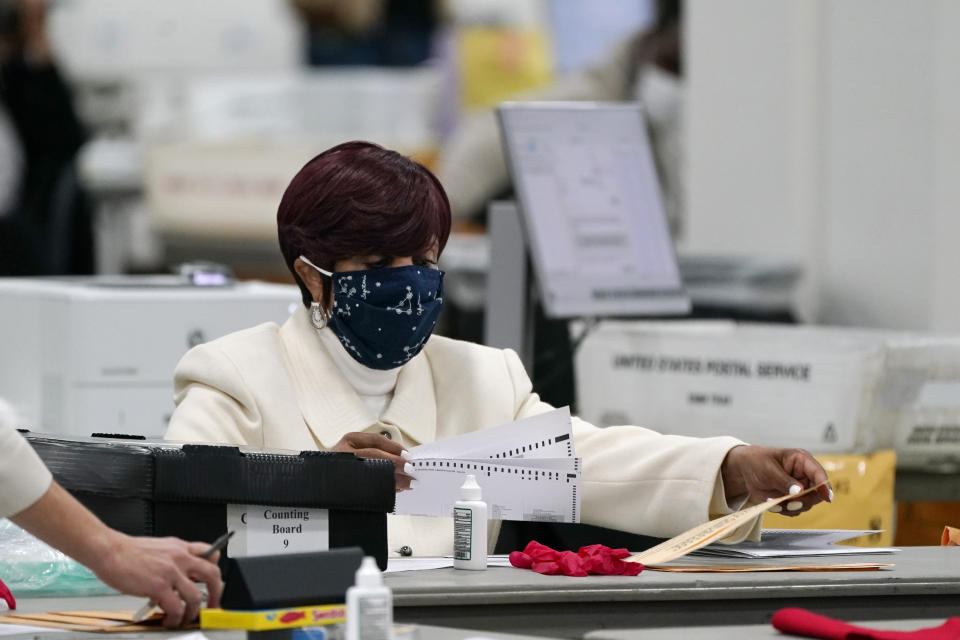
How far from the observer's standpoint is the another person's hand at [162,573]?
7.39 ft

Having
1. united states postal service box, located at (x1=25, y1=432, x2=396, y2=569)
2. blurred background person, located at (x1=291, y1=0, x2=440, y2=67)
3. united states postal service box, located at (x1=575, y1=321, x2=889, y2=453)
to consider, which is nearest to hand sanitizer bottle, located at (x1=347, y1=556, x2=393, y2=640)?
united states postal service box, located at (x1=25, y1=432, x2=396, y2=569)

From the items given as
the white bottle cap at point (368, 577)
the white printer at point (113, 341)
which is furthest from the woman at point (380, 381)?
the white printer at point (113, 341)

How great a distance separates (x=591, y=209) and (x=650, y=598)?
7.73ft

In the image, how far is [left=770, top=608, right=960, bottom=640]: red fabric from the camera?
222 cm

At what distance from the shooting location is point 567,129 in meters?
4.77

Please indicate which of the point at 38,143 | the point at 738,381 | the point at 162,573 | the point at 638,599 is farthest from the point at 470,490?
the point at 38,143

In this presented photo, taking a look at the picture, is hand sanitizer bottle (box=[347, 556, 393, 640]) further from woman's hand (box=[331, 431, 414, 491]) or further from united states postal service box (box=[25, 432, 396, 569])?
woman's hand (box=[331, 431, 414, 491])

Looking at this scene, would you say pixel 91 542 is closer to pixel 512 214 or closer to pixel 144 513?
pixel 144 513

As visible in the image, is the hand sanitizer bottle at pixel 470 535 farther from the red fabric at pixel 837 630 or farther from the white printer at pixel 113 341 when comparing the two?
the white printer at pixel 113 341

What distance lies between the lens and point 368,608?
199cm

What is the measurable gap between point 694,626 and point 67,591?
35.2 inches

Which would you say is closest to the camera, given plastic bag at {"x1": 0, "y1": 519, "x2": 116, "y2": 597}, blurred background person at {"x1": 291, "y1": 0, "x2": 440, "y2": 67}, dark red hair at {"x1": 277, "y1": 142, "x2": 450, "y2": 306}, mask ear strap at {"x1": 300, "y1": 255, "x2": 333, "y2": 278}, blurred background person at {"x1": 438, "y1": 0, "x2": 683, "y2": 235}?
plastic bag at {"x1": 0, "y1": 519, "x2": 116, "y2": 597}

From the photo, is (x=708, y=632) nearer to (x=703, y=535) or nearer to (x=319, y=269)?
(x=703, y=535)

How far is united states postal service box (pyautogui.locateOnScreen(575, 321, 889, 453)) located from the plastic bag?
2.23 m
